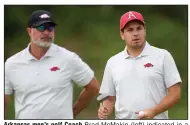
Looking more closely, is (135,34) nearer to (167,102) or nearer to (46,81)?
(167,102)

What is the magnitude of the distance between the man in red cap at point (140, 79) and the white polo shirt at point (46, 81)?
263mm

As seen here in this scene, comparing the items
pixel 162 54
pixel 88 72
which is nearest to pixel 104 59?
pixel 88 72

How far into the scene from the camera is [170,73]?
3779 millimetres

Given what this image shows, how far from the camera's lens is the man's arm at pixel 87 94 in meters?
3.96

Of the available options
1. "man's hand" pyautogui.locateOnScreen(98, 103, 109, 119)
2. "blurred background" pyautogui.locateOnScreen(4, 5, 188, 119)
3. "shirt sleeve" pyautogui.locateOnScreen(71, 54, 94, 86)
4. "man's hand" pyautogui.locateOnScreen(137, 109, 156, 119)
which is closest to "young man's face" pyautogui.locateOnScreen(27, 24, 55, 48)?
"blurred background" pyautogui.locateOnScreen(4, 5, 188, 119)

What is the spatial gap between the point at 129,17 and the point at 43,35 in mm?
721

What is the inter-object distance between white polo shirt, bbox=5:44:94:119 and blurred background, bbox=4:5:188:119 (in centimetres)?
15

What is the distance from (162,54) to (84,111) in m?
0.83

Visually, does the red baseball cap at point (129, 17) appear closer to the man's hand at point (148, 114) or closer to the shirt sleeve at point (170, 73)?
the shirt sleeve at point (170, 73)

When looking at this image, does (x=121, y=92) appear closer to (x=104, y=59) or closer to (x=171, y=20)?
(x=104, y=59)

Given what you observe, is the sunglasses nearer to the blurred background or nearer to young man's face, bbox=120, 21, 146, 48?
the blurred background

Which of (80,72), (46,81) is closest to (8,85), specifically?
(46,81)

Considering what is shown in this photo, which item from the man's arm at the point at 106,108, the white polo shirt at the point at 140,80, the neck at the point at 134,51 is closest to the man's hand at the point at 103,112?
the man's arm at the point at 106,108

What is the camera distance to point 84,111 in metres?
4.05
